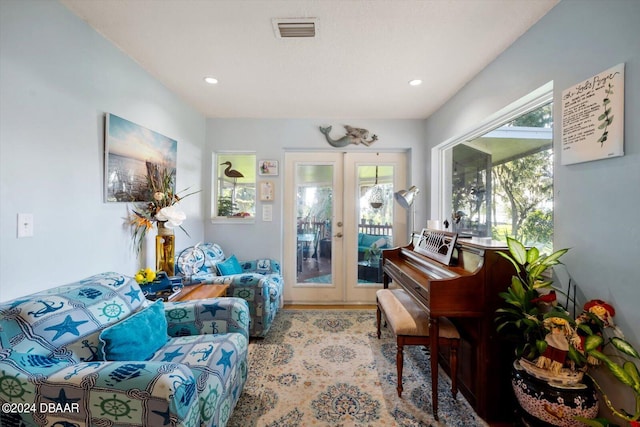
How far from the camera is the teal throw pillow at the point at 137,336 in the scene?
1263 mm

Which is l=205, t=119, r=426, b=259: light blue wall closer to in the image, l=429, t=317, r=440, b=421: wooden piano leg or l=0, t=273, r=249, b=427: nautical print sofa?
l=0, t=273, r=249, b=427: nautical print sofa

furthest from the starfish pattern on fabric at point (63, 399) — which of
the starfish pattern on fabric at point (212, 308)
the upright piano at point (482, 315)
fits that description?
the upright piano at point (482, 315)

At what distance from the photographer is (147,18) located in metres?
1.65

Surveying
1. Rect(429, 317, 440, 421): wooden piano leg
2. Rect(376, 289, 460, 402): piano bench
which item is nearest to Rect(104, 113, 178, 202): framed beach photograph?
Rect(376, 289, 460, 402): piano bench

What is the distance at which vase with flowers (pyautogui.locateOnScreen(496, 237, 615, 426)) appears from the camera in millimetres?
1207

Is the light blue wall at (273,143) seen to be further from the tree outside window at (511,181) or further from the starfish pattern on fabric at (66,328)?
the starfish pattern on fabric at (66,328)

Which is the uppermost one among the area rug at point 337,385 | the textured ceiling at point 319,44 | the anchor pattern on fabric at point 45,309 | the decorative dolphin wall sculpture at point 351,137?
the textured ceiling at point 319,44

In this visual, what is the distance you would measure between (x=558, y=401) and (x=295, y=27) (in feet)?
8.12

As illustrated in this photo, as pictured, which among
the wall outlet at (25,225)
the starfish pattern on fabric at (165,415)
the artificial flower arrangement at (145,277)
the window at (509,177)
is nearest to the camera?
the starfish pattern on fabric at (165,415)

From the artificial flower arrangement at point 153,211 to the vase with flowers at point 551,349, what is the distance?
2.43 meters

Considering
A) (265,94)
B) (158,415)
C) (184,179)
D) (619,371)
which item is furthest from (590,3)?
(184,179)

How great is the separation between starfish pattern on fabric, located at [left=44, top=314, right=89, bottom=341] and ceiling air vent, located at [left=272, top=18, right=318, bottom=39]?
6.42 ft

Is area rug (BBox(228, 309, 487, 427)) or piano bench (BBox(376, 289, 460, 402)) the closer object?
area rug (BBox(228, 309, 487, 427))

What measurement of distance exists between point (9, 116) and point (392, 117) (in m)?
3.30
